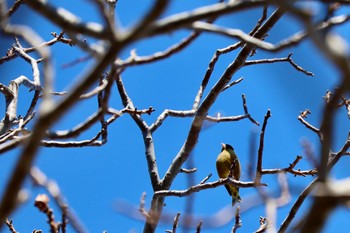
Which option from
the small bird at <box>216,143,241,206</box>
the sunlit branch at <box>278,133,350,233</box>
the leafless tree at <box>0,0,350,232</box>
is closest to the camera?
the leafless tree at <box>0,0,350,232</box>

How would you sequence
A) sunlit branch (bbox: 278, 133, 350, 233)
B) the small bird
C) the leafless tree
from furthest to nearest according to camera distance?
the small bird → sunlit branch (bbox: 278, 133, 350, 233) → the leafless tree

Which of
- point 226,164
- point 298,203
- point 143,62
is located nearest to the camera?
point 143,62

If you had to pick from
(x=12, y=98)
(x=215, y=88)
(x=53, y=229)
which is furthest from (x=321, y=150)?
(x=12, y=98)

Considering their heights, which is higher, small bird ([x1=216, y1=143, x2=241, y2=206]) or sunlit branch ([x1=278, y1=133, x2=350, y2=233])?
small bird ([x1=216, y1=143, x2=241, y2=206])

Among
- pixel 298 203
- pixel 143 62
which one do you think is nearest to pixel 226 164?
pixel 298 203

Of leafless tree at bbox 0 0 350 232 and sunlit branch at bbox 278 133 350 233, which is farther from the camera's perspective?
sunlit branch at bbox 278 133 350 233

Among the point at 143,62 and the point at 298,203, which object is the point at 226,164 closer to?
the point at 298,203

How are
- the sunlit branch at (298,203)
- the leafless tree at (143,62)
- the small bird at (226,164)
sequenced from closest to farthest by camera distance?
the leafless tree at (143,62) < the sunlit branch at (298,203) < the small bird at (226,164)

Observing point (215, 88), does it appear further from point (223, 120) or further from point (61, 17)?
point (61, 17)

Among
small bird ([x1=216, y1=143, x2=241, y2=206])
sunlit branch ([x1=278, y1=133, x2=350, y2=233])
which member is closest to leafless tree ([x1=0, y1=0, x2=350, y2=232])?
sunlit branch ([x1=278, y1=133, x2=350, y2=233])

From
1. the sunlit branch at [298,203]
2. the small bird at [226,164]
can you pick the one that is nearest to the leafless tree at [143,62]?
the sunlit branch at [298,203]

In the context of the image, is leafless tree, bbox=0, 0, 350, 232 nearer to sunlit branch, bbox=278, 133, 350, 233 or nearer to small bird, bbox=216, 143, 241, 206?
sunlit branch, bbox=278, 133, 350, 233

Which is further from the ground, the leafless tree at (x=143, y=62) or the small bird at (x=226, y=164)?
the small bird at (x=226, y=164)

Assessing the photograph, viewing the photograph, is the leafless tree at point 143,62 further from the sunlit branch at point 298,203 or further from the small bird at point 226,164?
the small bird at point 226,164
